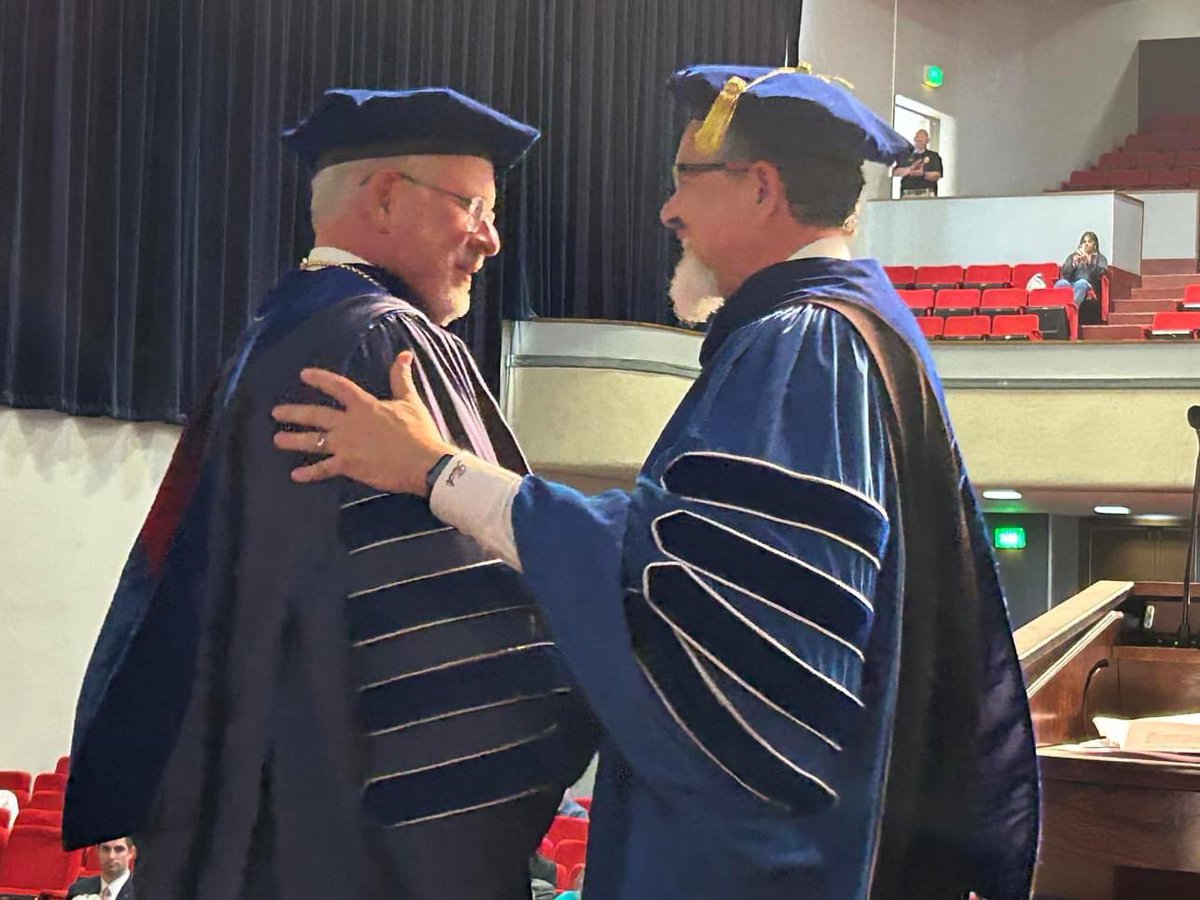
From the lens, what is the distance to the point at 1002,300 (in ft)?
40.9

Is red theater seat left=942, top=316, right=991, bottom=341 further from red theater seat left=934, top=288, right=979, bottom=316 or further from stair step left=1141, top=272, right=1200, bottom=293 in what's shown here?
stair step left=1141, top=272, right=1200, bottom=293

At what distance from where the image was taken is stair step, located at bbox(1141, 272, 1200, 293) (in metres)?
14.2

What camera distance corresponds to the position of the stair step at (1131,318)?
12.8 m

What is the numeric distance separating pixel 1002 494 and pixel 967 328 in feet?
4.20

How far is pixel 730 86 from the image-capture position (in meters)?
1.82

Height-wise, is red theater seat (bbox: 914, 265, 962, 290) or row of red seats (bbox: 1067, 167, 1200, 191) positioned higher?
row of red seats (bbox: 1067, 167, 1200, 191)

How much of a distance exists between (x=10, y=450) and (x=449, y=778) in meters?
7.52

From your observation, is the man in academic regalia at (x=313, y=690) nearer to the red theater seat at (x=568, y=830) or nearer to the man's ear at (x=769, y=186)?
the man's ear at (x=769, y=186)

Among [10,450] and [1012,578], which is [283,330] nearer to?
[10,450]

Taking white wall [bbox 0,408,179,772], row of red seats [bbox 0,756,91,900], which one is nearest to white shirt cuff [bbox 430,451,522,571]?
row of red seats [bbox 0,756,91,900]

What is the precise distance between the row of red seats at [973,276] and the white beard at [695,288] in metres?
11.3

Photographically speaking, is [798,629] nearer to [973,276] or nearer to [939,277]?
[973,276]

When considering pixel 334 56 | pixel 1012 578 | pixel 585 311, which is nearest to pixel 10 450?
pixel 334 56

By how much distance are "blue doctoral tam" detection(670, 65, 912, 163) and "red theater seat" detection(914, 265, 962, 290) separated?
11.7 metres
